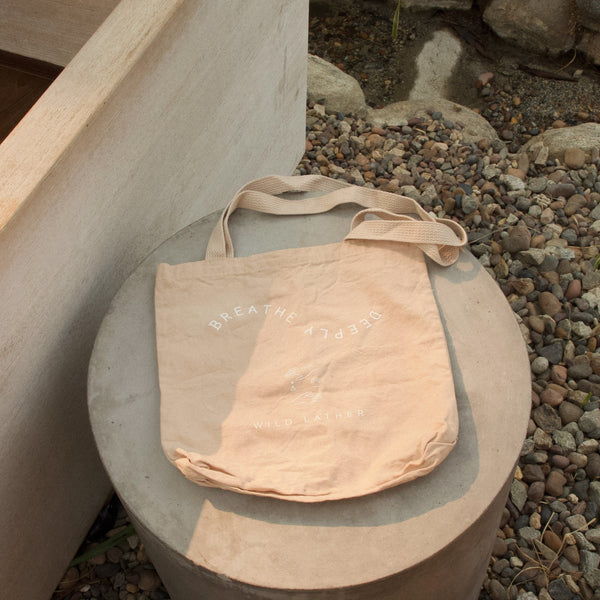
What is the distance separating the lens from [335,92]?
2.59 metres

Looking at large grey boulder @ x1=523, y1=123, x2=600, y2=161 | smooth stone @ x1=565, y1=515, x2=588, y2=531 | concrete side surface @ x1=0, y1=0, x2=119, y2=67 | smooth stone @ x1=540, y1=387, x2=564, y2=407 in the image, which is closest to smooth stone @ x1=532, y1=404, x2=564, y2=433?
smooth stone @ x1=540, y1=387, x2=564, y2=407

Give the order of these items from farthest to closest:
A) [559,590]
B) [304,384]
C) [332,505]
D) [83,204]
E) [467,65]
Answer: [467,65], [559,590], [83,204], [304,384], [332,505]

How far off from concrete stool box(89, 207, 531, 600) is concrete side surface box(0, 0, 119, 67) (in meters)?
1.17

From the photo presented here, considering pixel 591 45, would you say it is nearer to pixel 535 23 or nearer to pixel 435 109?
pixel 535 23

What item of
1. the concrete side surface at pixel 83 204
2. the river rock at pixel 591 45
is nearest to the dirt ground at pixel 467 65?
the river rock at pixel 591 45

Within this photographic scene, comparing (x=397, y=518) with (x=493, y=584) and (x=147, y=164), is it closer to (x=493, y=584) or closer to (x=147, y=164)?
(x=493, y=584)

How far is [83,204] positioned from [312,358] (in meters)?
0.51

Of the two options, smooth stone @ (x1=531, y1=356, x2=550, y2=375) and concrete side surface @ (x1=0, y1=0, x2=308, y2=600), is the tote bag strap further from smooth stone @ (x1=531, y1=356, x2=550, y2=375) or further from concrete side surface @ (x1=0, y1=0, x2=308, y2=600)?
smooth stone @ (x1=531, y1=356, x2=550, y2=375)

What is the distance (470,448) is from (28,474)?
2.76 feet

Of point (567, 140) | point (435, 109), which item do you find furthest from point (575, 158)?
point (435, 109)

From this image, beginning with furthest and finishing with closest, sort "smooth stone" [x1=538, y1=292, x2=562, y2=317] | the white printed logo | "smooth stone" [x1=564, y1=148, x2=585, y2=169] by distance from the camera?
1. "smooth stone" [x1=564, y1=148, x2=585, y2=169]
2. "smooth stone" [x1=538, y1=292, x2=562, y2=317]
3. the white printed logo

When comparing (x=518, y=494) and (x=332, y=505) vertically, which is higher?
(x=332, y=505)

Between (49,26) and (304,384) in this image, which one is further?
(49,26)

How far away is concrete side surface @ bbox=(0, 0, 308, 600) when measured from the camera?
3.71ft
